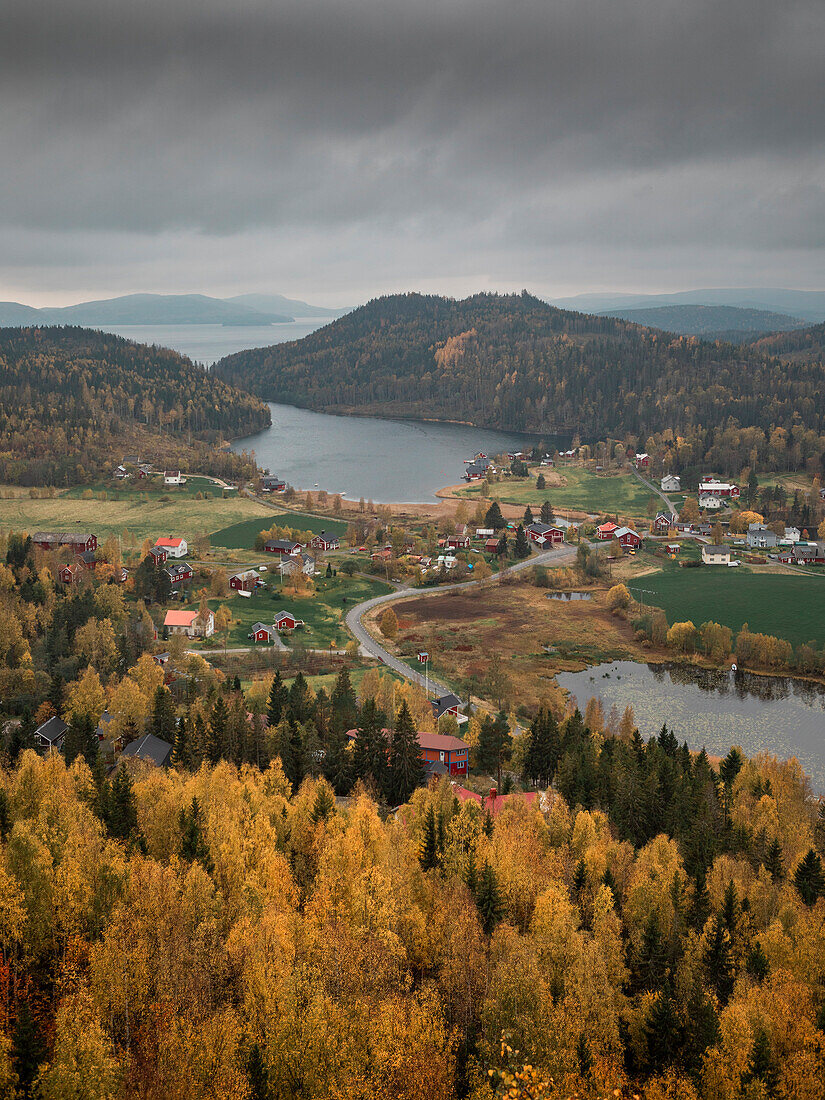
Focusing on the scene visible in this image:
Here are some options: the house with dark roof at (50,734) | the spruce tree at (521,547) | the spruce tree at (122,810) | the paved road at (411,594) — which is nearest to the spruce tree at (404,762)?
the spruce tree at (122,810)

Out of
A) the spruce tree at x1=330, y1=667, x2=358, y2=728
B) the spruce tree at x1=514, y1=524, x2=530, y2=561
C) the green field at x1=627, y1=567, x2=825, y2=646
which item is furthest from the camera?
the spruce tree at x1=514, y1=524, x2=530, y2=561

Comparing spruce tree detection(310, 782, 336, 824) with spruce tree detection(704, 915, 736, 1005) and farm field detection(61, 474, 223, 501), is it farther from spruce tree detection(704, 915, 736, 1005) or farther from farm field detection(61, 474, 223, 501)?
farm field detection(61, 474, 223, 501)

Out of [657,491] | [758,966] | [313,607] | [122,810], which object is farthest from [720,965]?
[657,491]

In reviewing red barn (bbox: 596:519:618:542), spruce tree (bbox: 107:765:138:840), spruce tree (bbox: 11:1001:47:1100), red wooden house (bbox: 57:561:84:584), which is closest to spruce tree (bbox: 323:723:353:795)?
spruce tree (bbox: 107:765:138:840)

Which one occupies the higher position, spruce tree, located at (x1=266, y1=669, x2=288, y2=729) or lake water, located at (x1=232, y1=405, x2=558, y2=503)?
lake water, located at (x1=232, y1=405, x2=558, y2=503)

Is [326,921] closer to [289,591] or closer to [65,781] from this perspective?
[65,781]

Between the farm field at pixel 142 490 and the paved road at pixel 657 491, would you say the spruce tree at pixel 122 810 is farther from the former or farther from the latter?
the farm field at pixel 142 490
